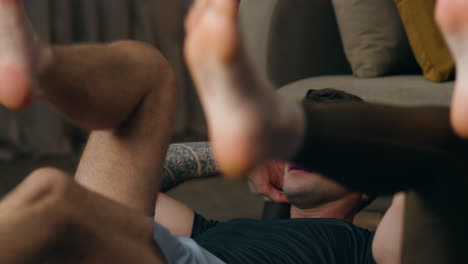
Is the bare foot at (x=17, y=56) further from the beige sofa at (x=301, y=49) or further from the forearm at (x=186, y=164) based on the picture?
the beige sofa at (x=301, y=49)

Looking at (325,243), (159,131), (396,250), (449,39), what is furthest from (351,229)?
(449,39)

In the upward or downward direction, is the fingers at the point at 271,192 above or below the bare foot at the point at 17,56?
→ below

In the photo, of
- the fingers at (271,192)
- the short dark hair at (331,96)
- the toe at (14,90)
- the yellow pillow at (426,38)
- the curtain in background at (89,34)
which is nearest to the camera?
the toe at (14,90)

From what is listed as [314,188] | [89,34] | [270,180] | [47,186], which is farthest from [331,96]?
[89,34]

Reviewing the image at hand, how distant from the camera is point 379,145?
50cm

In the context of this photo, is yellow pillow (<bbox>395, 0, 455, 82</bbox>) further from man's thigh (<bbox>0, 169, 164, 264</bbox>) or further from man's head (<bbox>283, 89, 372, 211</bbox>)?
man's thigh (<bbox>0, 169, 164, 264</bbox>)

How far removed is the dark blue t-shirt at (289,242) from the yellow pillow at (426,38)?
70cm

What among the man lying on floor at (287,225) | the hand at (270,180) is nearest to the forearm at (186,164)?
the man lying on floor at (287,225)

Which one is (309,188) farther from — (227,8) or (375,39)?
(227,8)

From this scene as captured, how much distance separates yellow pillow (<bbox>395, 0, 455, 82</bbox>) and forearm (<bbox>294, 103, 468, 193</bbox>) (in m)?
1.15

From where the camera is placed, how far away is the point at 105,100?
31.4 inches

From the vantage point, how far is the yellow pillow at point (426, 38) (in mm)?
1599

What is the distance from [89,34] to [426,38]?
211cm

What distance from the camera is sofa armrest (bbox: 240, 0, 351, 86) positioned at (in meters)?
1.83
